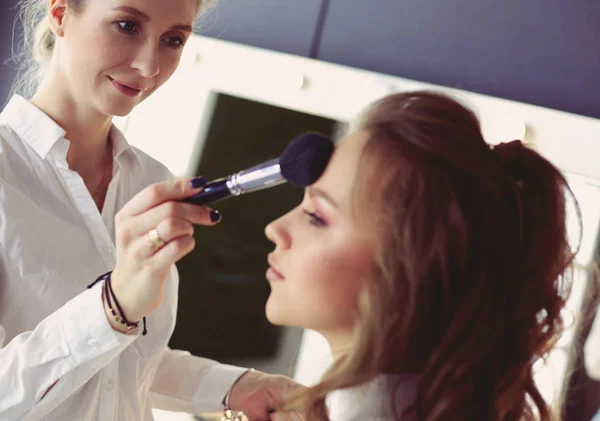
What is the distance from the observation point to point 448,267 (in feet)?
2.11

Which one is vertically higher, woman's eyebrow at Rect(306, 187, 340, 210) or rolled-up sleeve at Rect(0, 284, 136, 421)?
woman's eyebrow at Rect(306, 187, 340, 210)

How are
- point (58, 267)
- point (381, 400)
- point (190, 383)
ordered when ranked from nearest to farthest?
point (381, 400)
point (58, 267)
point (190, 383)

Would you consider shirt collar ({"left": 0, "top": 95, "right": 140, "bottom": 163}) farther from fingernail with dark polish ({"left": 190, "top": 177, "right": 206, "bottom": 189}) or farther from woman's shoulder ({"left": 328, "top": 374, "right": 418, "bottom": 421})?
woman's shoulder ({"left": 328, "top": 374, "right": 418, "bottom": 421})

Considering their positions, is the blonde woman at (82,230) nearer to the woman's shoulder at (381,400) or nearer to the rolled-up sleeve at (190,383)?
the rolled-up sleeve at (190,383)

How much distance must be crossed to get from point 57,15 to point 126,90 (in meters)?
0.15

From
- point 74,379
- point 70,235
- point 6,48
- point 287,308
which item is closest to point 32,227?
point 70,235

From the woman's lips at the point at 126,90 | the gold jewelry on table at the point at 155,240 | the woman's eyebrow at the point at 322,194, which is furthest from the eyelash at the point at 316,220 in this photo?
the woman's lips at the point at 126,90

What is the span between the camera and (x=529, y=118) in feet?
4.55

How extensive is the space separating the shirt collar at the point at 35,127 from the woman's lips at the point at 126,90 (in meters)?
0.09

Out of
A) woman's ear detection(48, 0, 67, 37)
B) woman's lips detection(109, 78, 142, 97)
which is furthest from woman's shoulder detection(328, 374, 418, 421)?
woman's ear detection(48, 0, 67, 37)

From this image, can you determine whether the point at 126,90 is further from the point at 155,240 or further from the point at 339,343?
the point at 339,343

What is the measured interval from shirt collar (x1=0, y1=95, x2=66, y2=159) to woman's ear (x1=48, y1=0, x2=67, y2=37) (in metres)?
0.11

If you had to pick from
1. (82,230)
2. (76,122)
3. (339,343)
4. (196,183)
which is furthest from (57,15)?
(339,343)

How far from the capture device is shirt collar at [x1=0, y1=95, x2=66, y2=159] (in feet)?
3.03
